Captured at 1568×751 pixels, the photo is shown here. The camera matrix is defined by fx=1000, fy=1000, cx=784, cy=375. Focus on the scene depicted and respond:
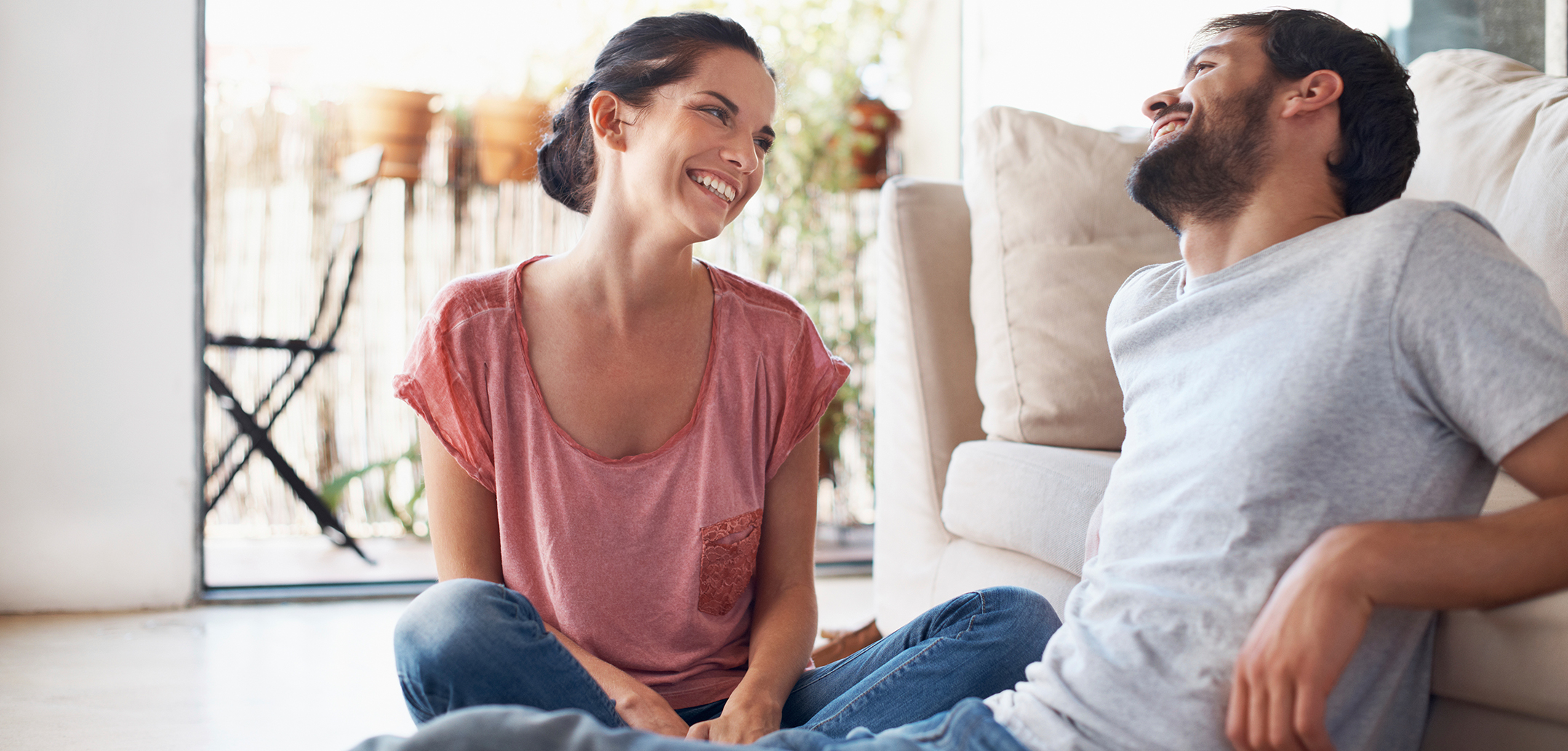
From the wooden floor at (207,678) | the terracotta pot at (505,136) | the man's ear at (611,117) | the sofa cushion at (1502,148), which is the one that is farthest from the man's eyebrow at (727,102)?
the terracotta pot at (505,136)

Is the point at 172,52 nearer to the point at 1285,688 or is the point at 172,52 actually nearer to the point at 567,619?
the point at 567,619

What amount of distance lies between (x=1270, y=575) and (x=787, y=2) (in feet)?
9.16

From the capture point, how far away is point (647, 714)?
101 cm

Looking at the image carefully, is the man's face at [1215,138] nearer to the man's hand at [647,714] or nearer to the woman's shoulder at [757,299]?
the woman's shoulder at [757,299]

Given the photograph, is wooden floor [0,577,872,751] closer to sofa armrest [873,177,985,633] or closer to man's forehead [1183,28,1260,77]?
sofa armrest [873,177,985,633]

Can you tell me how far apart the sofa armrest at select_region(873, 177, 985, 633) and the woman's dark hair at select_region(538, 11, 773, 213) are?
0.55m

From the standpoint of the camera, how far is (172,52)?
2.38 meters

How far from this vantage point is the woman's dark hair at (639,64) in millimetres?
1175

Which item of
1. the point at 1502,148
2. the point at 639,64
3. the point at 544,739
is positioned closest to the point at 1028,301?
the point at 1502,148

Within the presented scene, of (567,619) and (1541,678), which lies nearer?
(1541,678)

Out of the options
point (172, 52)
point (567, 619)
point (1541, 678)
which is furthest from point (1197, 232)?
point (172, 52)

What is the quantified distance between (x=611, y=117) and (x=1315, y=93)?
0.75 m

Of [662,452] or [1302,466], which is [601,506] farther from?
[1302,466]

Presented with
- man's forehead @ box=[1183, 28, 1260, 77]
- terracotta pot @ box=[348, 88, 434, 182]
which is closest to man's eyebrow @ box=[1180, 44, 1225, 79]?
man's forehead @ box=[1183, 28, 1260, 77]
